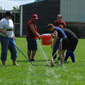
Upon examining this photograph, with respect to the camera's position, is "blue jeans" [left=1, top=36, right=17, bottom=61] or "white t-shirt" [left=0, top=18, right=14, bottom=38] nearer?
"white t-shirt" [left=0, top=18, right=14, bottom=38]

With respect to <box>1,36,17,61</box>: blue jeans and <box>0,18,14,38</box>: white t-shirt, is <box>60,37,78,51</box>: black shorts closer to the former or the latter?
<box>1,36,17,61</box>: blue jeans

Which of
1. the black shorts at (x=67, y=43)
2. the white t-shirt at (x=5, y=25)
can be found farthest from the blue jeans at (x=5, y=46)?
the black shorts at (x=67, y=43)

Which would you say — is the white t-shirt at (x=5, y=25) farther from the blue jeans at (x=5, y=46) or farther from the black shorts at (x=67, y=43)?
the black shorts at (x=67, y=43)

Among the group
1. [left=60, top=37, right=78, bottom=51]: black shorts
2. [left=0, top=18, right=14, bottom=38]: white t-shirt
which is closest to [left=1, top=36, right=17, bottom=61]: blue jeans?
[left=0, top=18, right=14, bottom=38]: white t-shirt

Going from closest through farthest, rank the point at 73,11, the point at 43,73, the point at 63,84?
the point at 63,84, the point at 43,73, the point at 73,11

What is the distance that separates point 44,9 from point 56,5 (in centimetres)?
239

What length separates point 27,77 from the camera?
20.9 ft

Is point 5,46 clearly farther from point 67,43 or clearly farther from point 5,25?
point 67,43

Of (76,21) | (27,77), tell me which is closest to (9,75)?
(27,77)

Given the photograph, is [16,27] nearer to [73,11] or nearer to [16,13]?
[16,13]

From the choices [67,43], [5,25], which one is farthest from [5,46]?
[67,43]

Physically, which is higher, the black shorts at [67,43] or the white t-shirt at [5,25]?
the white t-shirt at [5,25]

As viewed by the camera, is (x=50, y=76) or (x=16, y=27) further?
(x=16, y=27)

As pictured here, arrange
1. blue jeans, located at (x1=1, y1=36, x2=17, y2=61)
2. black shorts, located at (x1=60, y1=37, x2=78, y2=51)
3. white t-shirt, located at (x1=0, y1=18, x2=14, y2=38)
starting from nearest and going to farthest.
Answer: white t-shirt, located at (x1=0, y1=18, x2=14, y2=38), blue jeans, located at (x1=1, y1=36, x2=17, y2=61), black shorts, located at (x1=60, y1=37, x2=78, y2=51)
